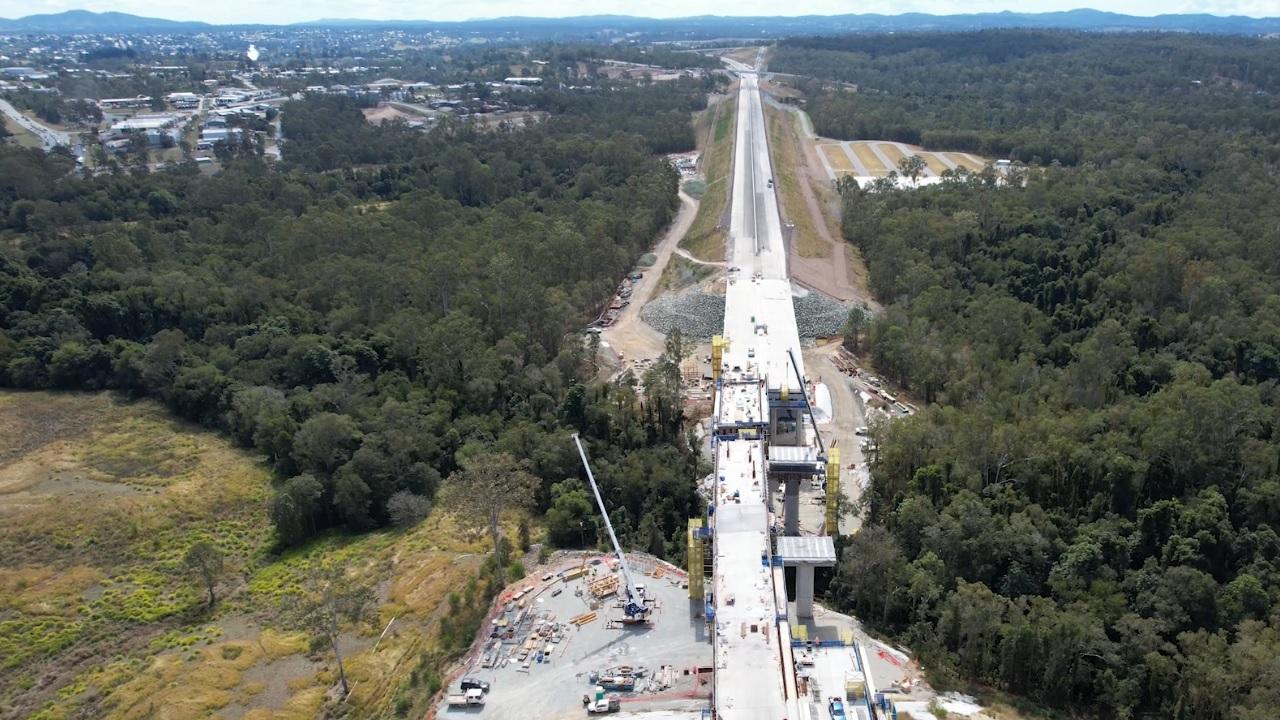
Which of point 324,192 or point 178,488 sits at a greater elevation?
point 324,192

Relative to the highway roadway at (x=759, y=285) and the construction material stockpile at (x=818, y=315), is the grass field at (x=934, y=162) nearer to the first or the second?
the highway roadway at (x=759, y=285)

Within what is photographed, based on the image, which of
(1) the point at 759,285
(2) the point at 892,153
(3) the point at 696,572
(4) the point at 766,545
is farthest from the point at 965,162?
(3) the point at 696,572

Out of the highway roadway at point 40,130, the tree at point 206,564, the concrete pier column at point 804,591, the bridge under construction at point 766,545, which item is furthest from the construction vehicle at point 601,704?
the highway roadway at point 40,130

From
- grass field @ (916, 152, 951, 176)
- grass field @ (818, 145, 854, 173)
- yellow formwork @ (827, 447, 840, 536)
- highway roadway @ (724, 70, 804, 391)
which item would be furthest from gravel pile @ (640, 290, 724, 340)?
grass field @ (916, 152, 951, 176)

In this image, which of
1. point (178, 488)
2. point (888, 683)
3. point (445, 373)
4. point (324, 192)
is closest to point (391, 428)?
point (445, 373)

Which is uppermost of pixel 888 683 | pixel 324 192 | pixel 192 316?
pixel 324 192

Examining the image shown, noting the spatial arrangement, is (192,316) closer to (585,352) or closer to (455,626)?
(585,352)
